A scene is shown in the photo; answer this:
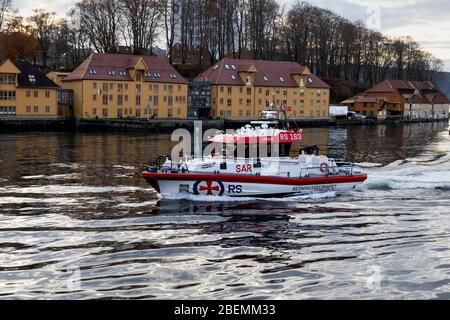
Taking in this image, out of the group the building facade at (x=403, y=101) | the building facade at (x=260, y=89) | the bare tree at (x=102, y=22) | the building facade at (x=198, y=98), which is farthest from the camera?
the building facade at (x=403, y=101)

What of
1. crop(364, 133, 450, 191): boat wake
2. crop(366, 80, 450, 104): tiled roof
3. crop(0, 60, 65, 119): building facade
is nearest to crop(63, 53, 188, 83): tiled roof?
crop(0, 60, 65, 119): building facade

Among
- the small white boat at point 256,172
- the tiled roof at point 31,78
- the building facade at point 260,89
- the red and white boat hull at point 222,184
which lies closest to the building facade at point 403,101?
the building facade at point 260,89

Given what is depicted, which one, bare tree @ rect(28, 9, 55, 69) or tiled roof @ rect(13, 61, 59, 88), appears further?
bare tree @ rect(28, 9, 55, 69)

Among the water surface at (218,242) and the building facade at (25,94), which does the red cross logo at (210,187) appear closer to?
the water surface at (218,242)

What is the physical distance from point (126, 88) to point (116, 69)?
3.46 m

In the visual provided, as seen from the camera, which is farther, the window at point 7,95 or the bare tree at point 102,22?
the bare tree at point 102,22

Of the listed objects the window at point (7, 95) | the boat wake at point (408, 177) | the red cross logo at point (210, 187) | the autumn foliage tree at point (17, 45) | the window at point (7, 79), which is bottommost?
the boat wake at point (408, 177)

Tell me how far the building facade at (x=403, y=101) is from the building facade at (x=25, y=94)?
74.4 meters

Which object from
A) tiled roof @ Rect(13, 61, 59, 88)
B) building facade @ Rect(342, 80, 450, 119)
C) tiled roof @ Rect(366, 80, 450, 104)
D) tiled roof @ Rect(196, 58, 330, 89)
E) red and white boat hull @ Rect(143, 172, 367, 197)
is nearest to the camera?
red and white boat hull @ Rect(143, 172, 367, 197)

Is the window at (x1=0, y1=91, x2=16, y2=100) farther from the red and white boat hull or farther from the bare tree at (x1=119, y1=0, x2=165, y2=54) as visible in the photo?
the red and white boat hull

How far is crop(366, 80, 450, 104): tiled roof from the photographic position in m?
146

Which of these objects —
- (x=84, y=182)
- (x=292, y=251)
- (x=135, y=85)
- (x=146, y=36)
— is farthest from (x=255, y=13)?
(x=292, y=251)

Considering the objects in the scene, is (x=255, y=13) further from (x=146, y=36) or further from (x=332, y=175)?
(x=332, y=175)

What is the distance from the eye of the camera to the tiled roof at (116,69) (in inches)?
3533
